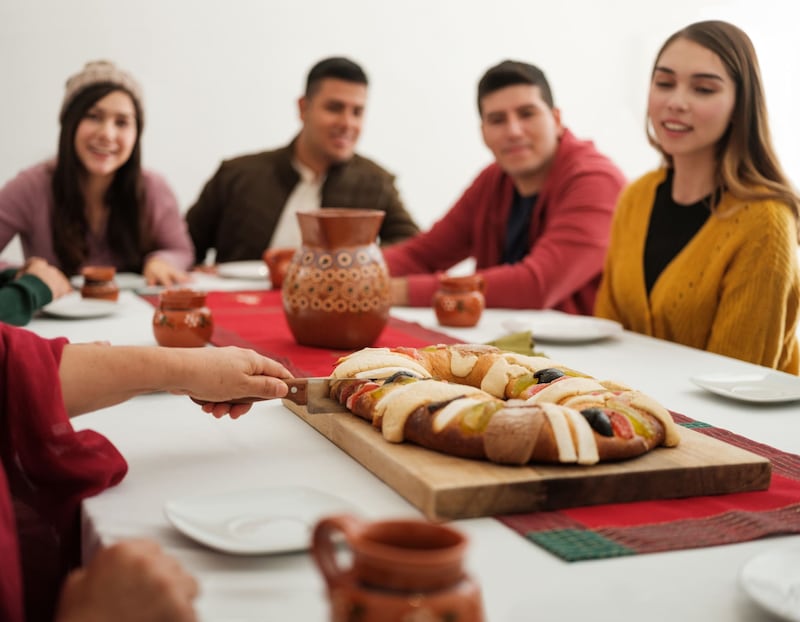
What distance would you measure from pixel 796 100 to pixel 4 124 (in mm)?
3768

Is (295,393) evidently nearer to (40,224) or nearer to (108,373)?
(108,373)

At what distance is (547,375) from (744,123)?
119 cm

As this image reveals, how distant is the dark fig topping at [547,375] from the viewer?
3.84 ft

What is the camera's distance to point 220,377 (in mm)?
1081

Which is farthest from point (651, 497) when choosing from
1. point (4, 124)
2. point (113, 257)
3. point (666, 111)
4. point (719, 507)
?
point (4, 124)

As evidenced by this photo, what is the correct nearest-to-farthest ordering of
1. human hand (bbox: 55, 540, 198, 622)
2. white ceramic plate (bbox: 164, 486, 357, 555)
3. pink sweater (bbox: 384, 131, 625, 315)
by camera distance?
human hand (bbox: 55, 540, 198, 622) < white ceramic plate (bbox: 164, 486, 357, 555) < pink sweater (bbox: 384, 131, 625, 315)

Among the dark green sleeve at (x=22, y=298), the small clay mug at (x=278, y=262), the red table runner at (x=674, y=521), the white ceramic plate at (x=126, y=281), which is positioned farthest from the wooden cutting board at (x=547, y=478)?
the white ceramic plate at (x=126, y=281)

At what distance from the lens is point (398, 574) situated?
0.54 meters

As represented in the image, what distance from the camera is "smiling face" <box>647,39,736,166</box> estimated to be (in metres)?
2.08

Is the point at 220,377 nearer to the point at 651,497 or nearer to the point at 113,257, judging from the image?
the point at 651,497

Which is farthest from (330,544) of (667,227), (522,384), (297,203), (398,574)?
(297,203)

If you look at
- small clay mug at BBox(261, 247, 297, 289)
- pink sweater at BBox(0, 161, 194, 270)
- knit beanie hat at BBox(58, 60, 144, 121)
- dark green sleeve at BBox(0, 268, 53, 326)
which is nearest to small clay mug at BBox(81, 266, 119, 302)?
dark green sleeve at BBox(0, 268, 53, 326)

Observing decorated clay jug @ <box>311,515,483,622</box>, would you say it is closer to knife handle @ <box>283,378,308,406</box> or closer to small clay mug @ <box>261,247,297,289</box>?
knife handle @ <box>283,378,308,406</box>

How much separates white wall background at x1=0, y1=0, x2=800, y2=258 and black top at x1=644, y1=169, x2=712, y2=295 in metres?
2.11
